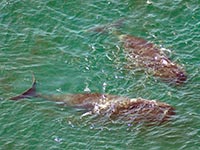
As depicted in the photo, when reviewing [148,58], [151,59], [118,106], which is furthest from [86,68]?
[118,106]

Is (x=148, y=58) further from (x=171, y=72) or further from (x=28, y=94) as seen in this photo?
(x=28, y=94)

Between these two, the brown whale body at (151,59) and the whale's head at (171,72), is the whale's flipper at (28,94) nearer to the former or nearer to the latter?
the brown whale body at (151,59)

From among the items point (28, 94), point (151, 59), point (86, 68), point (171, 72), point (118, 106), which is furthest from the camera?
point (151, 59)

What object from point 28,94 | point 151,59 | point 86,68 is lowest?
point 28,94

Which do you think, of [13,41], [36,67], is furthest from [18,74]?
[13,41]

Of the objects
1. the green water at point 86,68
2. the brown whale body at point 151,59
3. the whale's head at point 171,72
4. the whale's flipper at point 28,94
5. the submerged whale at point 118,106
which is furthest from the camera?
the brown whale body at point 151,59

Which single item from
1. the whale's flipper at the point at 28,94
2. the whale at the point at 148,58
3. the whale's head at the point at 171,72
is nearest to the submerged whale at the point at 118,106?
the whale's flipper at the point at 28,94
